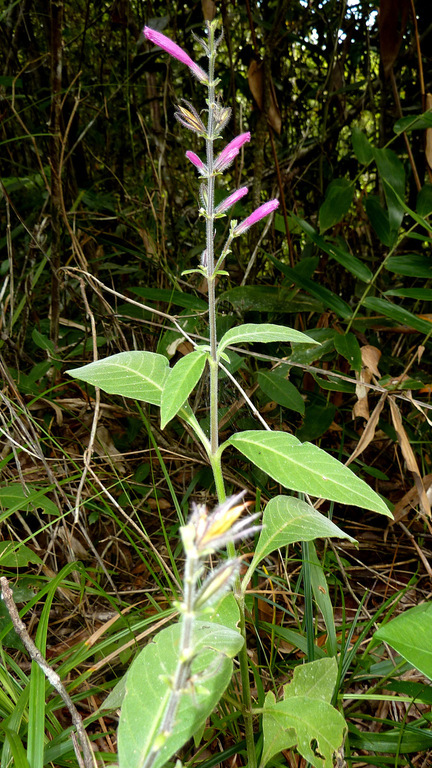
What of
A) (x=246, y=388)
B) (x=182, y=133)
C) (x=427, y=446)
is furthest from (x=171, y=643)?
(x=182, y=133)

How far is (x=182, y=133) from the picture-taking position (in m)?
3.29

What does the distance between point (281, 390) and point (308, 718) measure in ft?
3.45

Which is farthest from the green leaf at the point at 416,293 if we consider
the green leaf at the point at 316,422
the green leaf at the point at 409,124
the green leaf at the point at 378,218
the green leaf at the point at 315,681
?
the green leaf at the point at 315,681

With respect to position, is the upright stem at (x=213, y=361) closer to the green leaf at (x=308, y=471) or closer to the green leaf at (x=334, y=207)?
the green leaf at (x=308, y=471)

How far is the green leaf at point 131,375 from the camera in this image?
1.05m

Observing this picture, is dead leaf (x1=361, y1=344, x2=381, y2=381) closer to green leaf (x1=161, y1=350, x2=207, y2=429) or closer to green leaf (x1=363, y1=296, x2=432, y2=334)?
green leaf (x1=363, y1=296, x2=432, y2=334)

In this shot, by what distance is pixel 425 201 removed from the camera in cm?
200

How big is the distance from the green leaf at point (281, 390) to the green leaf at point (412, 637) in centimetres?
85

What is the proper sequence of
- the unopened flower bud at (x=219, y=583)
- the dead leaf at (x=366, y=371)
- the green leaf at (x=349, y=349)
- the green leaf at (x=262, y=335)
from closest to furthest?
the unopened flower bud at (x=219, y=583)
the green leaf at (x=262, y=335)
the dead leaf at (x=366, y=371)
the green leaf at (x=349, y=349)

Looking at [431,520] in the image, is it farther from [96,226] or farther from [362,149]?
[96,226]

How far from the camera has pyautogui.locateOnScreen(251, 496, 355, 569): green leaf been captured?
3.23 feet

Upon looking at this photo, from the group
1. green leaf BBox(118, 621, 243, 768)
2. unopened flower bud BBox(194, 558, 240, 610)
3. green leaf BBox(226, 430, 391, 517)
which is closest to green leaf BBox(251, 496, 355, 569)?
green leaf BBox(226, 430, 391, 517)

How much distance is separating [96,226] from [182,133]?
0.78 m

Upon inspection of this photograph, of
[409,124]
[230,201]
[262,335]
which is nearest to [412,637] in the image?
[262,335]
